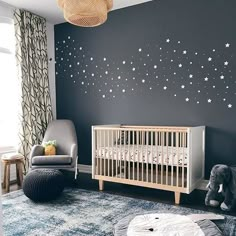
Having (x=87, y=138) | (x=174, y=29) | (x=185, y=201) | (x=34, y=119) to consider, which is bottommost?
(x=185, y=201)

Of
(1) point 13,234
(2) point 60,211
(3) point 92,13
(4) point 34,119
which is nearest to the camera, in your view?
(3) point 92,13

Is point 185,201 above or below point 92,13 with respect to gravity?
below

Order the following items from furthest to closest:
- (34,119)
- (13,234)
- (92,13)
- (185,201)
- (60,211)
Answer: (34,119)
(185,201)
(60,211)
(13,234)
(92,13)

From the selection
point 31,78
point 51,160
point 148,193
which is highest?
point 31,78

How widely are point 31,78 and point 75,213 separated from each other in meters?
2.38

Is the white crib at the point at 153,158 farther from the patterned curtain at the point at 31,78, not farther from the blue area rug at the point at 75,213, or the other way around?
the patterned curtain at the point at 31,78

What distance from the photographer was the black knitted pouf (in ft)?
Result: 8.77

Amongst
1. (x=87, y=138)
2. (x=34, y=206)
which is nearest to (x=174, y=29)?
(x=87, y=138)

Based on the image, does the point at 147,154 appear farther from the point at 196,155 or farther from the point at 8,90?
the point at 8,90

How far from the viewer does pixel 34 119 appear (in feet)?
13.2

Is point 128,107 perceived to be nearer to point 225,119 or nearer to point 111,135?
point 111,135

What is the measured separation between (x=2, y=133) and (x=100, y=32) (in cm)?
216

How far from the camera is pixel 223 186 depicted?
262cm

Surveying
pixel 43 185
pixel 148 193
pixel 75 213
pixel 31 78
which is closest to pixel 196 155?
pixel 148 193
